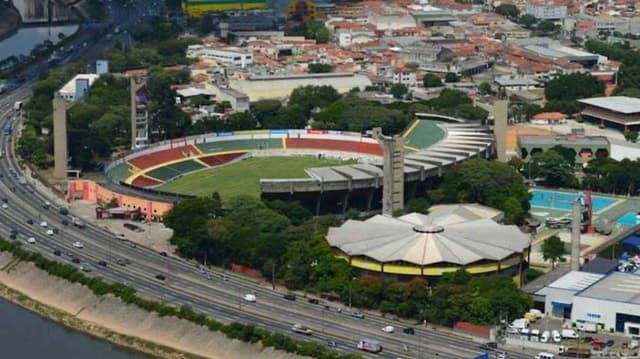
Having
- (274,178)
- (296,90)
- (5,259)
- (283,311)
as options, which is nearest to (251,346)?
(283,311)

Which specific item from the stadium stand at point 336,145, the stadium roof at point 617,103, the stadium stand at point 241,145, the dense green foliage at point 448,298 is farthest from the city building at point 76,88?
the dense green foliage at point 448,298

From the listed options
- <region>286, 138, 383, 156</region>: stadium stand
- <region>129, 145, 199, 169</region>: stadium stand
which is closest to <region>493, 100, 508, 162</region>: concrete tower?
<region>286, 138, 383, 156</region>: stadium stand

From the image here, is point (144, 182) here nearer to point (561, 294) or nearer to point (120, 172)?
point (120, 172)

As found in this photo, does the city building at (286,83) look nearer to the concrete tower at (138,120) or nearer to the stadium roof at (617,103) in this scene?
the concrete tower at (138,120)

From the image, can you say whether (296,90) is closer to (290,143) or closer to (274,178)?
(290,143)

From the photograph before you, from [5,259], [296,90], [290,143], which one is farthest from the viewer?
[296,90]

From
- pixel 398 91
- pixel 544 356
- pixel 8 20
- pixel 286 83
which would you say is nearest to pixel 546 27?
pixel 398 91

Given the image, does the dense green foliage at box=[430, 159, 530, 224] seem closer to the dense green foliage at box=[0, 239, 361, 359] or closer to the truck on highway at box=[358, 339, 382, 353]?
the dense green foliage at box=[0, 239, 361, 359]
